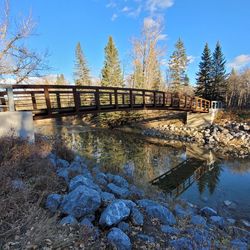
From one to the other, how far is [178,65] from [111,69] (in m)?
11.8

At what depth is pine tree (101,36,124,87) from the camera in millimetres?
24578

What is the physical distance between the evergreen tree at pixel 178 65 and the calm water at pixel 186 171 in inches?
725

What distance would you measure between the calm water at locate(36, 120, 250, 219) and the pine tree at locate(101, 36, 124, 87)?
12940 millimetres

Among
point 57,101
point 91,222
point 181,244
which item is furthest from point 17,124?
point 181,244

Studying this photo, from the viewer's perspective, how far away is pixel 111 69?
25.9 m

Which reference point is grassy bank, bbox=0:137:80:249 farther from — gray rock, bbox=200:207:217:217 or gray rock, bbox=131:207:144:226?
gray rock, bbox=200:207:217:217

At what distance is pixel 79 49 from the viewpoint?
35281 mm

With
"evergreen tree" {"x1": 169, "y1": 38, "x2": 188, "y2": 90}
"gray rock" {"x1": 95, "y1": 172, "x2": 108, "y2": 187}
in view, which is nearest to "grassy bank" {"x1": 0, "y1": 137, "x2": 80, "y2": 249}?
"gray rock" {"x1": 95, "y1": 172, "x2": 108, "y2": 187}

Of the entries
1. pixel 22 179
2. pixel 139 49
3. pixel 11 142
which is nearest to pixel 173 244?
pixel 22 179

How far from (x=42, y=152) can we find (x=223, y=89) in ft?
80.5

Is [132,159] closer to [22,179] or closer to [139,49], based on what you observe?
[22,179]

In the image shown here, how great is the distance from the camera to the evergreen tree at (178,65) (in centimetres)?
2920

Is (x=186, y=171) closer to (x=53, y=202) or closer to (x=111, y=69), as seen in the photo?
(x=53, y=202)

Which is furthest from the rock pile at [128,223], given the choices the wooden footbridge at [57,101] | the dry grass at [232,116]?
the dry grass at [232,116]
